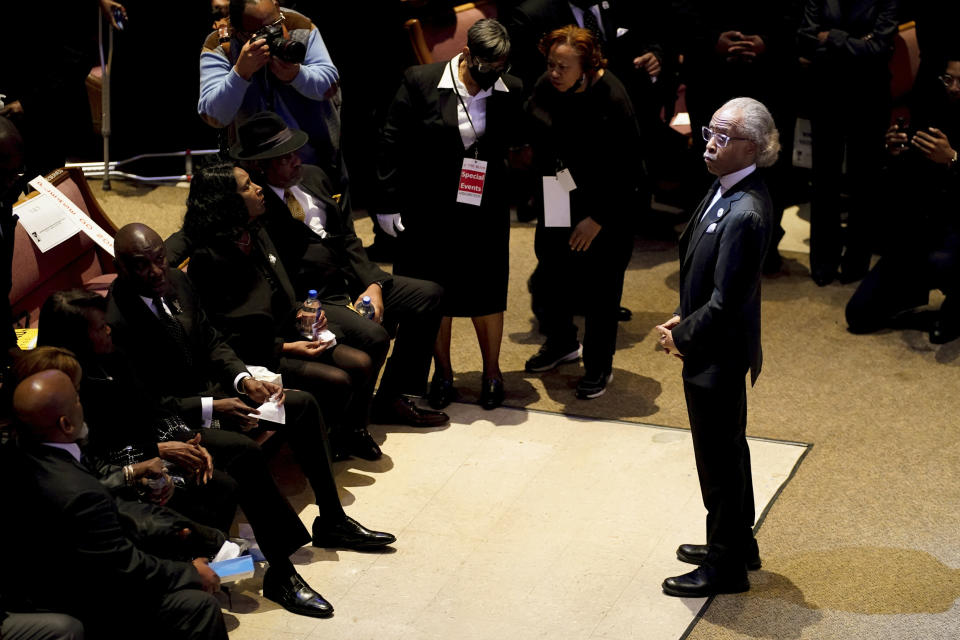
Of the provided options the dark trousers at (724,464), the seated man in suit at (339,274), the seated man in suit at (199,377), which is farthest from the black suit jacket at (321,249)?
the dark trousers at (724,464)

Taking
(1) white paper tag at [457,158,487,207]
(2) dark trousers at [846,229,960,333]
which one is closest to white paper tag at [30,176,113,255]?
(1) white paper tag at [457,158,487,207]

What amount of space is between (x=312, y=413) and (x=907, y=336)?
3.12 metres

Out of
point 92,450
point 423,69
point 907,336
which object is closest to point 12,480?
point 92,450

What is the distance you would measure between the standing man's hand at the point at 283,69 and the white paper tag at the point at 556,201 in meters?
1.16

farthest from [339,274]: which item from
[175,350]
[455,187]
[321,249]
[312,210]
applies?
[175,350]

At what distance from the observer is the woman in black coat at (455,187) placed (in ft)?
16.9

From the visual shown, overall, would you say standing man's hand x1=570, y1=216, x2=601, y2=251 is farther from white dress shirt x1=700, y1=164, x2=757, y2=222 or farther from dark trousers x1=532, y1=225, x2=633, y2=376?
white dress shirt x1=700, y1=164, x2=757, y2=222

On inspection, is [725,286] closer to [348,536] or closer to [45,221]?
[348,536]

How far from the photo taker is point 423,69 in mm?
5191

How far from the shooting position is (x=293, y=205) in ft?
16.2

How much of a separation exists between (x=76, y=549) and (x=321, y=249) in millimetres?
2157

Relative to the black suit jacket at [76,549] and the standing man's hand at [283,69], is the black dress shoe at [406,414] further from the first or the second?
the black suit jacket at [76,549]

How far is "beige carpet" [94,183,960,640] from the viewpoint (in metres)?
3.96

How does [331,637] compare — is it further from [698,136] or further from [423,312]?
[698,136]
